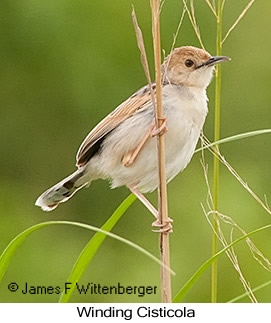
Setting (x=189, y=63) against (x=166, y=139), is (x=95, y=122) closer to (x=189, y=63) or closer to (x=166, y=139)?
(x=189, y=63)

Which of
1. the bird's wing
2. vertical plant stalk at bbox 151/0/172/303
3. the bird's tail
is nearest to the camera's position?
vertical plant stalk at bbox 151/0/172/303

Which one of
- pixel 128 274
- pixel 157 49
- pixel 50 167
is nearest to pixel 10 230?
pixel 50 167

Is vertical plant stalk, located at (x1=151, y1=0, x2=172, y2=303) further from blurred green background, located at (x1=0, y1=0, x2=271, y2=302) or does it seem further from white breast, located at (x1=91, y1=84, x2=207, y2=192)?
blurred green background, located at (x1=0, y1=0, x2=271, y2=302)

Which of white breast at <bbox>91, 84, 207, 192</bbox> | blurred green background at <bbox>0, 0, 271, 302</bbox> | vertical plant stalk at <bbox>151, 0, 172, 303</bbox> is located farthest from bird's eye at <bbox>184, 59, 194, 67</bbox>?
blurred green background at <bbox>0, 0, 271, 302</bbox>

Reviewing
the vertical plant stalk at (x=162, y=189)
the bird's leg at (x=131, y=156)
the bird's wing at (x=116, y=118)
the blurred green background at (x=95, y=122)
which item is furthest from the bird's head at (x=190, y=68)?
the blurred green background at (x=95, y=122)

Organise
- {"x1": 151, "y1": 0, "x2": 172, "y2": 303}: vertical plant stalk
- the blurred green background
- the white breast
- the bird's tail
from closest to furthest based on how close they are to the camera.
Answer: {"x1": 151, "y1": 0, "x2": 172, "y2": 303}: vertical plant stalk → the white breast → the bird's tail → the blurred green background

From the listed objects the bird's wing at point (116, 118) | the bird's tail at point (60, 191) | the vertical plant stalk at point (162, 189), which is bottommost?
the vertical plant stalk at point (162, 189)

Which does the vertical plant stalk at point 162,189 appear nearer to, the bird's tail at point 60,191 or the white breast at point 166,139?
the white breast at point 166,139
